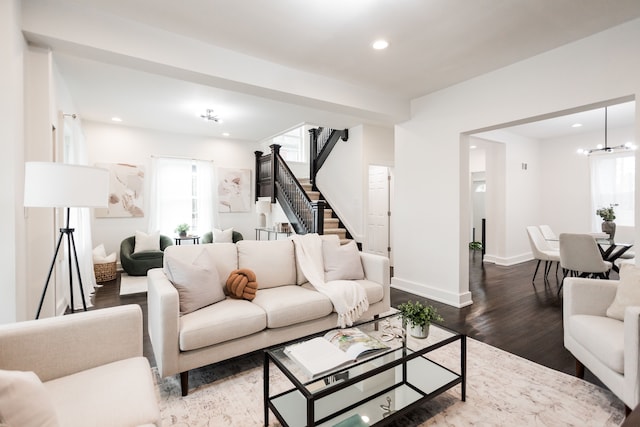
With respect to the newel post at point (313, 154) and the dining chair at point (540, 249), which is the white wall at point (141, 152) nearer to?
the newel post at point (313, 154)

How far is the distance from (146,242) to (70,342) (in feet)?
15.4

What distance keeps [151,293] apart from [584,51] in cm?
428

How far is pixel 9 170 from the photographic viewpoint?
1.98 meters

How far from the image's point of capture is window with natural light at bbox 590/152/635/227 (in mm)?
6062

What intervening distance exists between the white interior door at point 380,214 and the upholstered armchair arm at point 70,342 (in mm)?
5295

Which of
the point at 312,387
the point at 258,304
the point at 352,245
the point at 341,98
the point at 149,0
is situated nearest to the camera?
the point at 312,387

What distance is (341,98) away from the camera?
12.3 feet

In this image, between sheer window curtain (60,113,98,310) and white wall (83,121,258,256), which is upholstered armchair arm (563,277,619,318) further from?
white wall (83,121,258,256)

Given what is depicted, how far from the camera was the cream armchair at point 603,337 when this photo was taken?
163 cm

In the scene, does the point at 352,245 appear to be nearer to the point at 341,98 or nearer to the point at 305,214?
the point at 341,98

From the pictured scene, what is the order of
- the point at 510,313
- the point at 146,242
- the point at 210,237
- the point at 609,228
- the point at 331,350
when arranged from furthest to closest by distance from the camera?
the point at 210,237 → the point at 146,242 → the point at 609,228 → the point at 510,313 → the point at 331,350

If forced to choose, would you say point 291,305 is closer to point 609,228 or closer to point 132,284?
point 132,284

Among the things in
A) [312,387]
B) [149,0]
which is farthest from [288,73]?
[312,387]

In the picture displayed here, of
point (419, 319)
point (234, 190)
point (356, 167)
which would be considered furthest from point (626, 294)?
point (234, 190)
